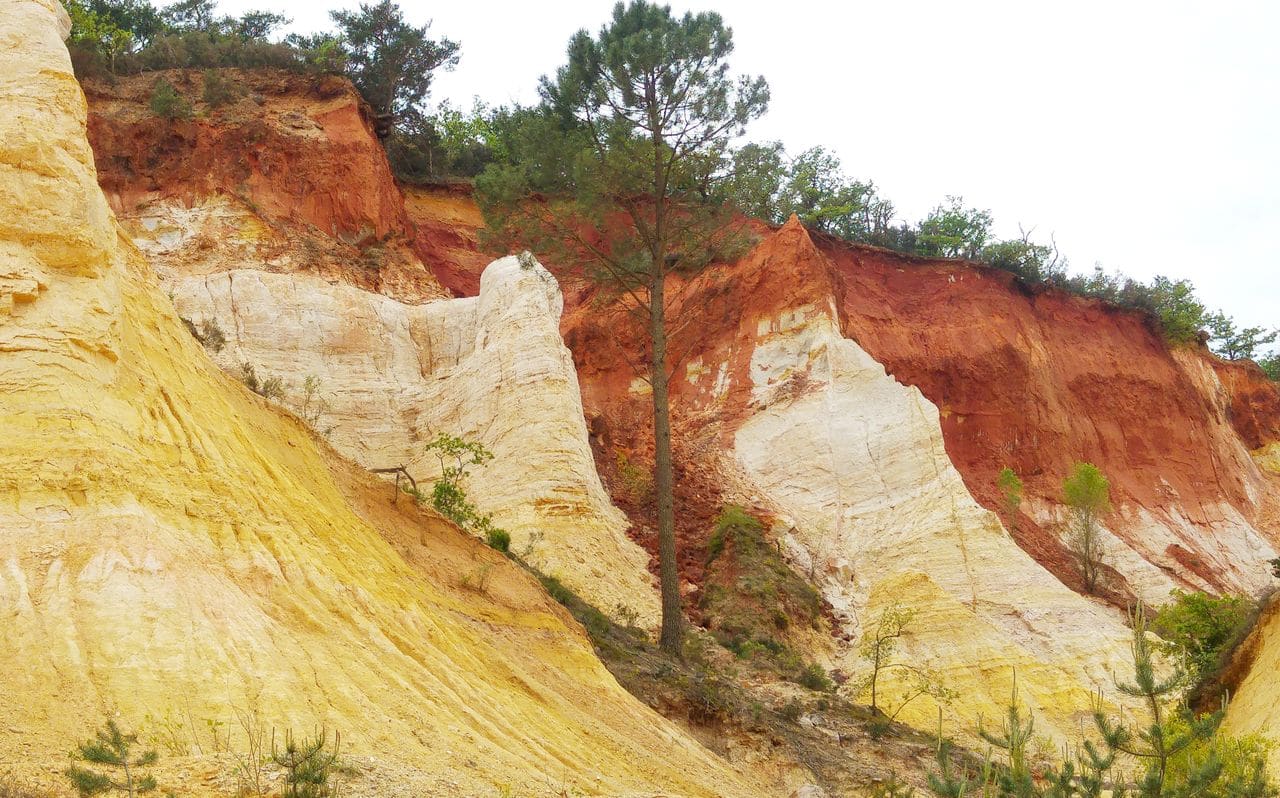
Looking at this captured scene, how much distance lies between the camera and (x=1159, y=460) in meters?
38.4

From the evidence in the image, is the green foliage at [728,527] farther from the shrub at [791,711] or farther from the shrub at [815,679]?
the shrub at [791,711]

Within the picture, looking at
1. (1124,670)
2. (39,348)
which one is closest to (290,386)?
(39,348)

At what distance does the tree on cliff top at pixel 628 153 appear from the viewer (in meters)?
22.7

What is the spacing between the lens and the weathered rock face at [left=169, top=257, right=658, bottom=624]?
75.2 ft

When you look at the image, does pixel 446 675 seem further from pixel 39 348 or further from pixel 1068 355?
pixel 1068 355

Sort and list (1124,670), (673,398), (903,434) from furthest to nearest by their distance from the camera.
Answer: (673,398) < (903,434) < (1124,670)

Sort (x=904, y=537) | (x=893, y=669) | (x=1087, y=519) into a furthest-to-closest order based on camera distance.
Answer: (x=1087, y=519)
(x=904, y=537)
(x=893, y=669)

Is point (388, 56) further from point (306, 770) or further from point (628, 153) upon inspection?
point (306, 770)

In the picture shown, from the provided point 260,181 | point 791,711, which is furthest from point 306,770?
point 260,181

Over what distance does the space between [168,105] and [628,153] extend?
14.8m

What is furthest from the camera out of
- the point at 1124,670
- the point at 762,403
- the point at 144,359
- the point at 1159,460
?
the point at 1159,460

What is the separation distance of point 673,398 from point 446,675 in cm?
2191

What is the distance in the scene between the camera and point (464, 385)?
86.0 ft

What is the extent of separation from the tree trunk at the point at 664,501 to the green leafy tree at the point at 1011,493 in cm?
1353
